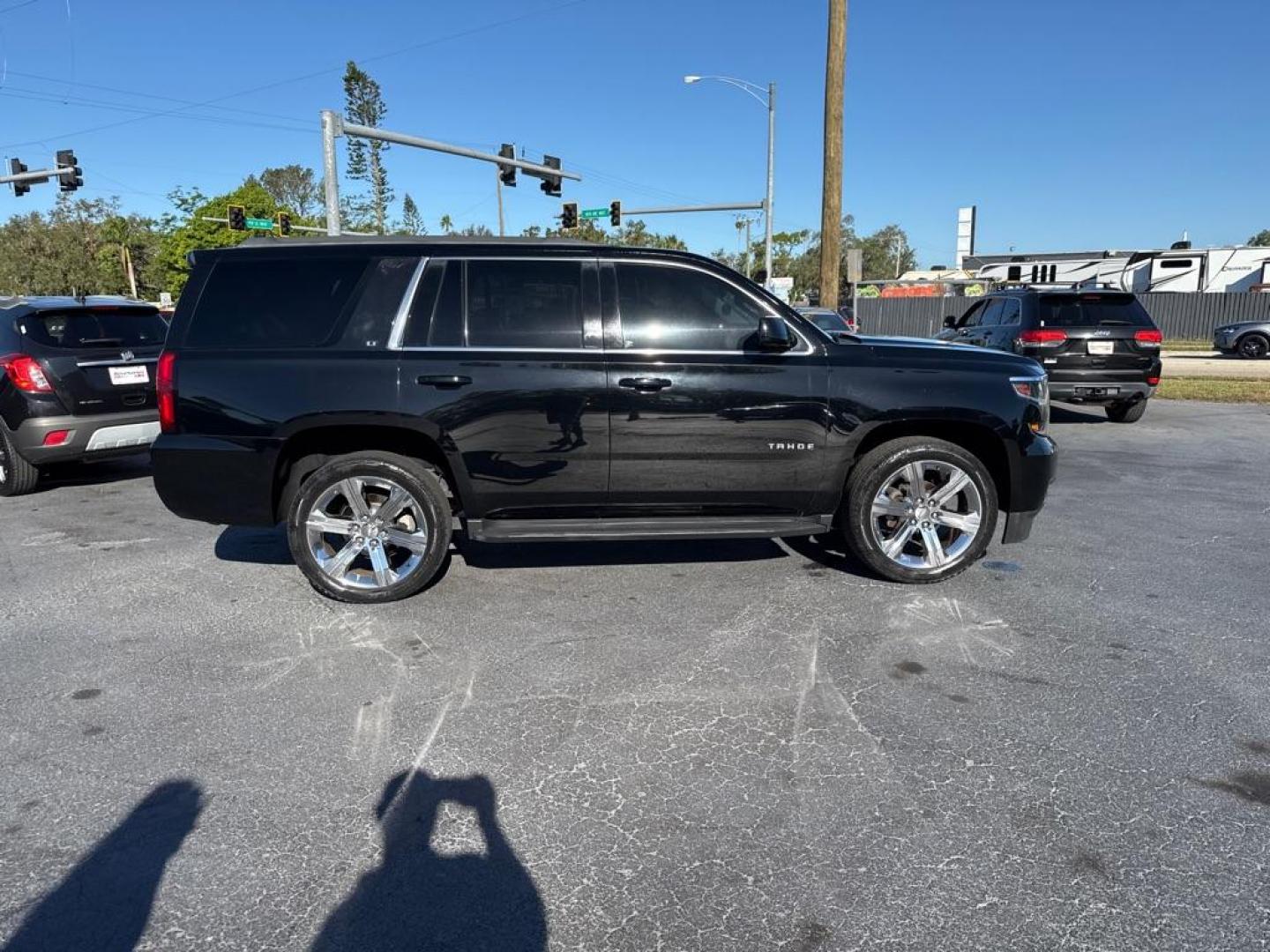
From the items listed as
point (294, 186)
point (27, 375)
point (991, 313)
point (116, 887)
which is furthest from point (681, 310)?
point (294, 186)

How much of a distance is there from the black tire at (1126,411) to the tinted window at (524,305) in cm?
953

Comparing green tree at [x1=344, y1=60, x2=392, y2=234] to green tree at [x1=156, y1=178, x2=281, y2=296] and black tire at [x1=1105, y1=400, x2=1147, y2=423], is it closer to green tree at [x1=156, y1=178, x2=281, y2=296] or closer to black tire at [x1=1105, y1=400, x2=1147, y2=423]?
green tree at [x1=156, y1=178, x2=281, y2=296]

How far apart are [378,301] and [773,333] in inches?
84.5

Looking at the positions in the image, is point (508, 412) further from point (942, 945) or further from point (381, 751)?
point (942, 945)

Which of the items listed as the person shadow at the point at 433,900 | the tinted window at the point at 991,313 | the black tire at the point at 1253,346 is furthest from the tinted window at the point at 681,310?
the black tire at the point at 1253,346

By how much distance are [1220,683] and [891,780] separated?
1.76 metres

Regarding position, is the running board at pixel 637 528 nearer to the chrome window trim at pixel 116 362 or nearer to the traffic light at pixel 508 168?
the chrome window trim at pixel 116 362

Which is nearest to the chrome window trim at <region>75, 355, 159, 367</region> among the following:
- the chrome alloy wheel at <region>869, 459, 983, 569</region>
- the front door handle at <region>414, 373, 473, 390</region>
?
the front door handle at <region>414, 373, 473, 390</region>

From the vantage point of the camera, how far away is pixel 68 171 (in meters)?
26.7

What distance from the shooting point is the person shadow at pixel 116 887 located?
7.07ft

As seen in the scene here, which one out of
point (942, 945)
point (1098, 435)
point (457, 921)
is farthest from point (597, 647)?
point (1098, 435)

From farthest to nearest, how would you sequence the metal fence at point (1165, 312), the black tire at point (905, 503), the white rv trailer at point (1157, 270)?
1. the metal fence at point (1165, 312)
2. the white rv trailer at point (1157, 270)
3. the black tire at point (905, 503)

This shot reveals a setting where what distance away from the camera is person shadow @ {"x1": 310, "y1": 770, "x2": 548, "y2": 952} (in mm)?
2145

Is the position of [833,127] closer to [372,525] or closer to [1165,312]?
[372,525]
